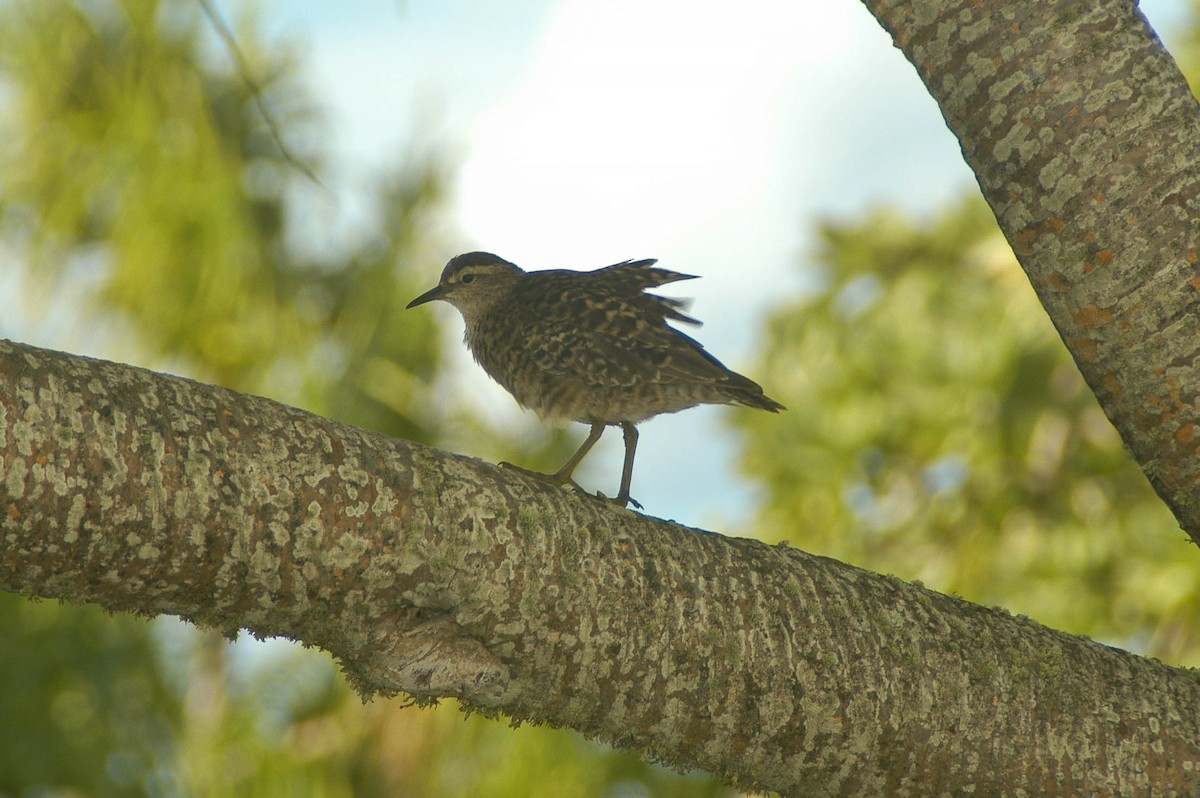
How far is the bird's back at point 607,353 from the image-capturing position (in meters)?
4.73

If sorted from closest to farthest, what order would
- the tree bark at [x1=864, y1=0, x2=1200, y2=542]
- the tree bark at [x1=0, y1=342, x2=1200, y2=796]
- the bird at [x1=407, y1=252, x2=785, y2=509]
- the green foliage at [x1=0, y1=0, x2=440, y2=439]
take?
1. the tree bark at [x1=0, y1=342, x2=1200, y2=796]
2. the tree bark at [x1=864, y1=0, x2=1200, y2=542]
3. the bird at [x1=407, y1=252, x2=785, y2=509]
4. the green foliage at [x1=0, y1=0, x2=440, y2=439]

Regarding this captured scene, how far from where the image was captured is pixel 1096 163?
3.00m

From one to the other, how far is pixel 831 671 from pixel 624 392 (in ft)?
7.24

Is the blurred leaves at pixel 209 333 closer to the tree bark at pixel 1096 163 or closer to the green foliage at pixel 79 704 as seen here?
the green foliage at pixel 79 704

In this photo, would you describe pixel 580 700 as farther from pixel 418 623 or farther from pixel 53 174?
pixel 53 174

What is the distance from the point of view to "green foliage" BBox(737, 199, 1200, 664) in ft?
30.5

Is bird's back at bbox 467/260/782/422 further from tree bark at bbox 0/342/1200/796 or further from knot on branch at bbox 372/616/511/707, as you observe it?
knot on branch at bbox 372/616/511/707

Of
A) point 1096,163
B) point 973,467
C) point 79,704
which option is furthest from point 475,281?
point 79,704

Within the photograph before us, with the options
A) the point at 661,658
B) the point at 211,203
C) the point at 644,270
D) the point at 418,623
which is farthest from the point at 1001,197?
the point at 211,203

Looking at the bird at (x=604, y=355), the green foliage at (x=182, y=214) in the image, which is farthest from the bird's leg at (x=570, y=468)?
the green foliage at (x=182, y=214)

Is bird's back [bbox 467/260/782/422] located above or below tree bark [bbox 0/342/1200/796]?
above

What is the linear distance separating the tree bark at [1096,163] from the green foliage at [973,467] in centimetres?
634

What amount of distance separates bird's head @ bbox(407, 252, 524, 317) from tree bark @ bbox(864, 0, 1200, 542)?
3.05 metres

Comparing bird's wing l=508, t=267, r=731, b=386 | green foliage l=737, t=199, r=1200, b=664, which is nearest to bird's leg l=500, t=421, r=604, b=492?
bird's wing l=508, t=267, r=731, b=386
